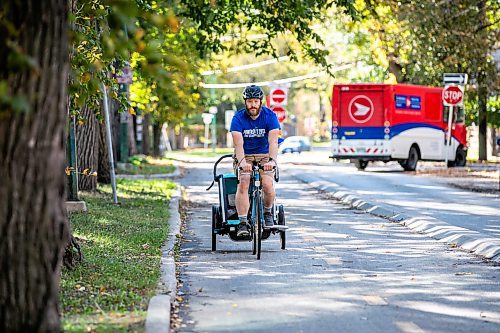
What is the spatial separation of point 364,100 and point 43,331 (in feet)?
106

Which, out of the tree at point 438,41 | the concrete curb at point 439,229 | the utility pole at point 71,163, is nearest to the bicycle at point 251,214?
the concrete curb at point 439,229

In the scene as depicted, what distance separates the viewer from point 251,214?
1268 centimetres

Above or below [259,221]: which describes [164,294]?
below

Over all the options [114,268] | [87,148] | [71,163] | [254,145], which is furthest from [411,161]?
[114,268]

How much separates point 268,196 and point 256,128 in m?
0.79

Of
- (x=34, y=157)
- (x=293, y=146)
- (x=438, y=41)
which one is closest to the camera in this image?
(x=34, y=157)

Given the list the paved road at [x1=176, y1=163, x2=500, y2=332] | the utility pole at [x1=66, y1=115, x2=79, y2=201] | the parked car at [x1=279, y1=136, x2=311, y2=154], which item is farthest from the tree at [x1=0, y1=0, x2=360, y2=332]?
the parked car at [x1=279, y1=136, x2=311, y2=154]

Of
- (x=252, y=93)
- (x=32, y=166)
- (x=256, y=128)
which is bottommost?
(x=32, y=166)

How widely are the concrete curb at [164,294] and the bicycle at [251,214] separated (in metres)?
0.68

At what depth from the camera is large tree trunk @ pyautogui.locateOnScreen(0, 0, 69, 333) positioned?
6.09 meters

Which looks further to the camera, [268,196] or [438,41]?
[438,41]

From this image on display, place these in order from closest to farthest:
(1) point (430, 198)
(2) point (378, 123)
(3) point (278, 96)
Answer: (1) point (430, 198), (3) point (278, 96), (2) point (378, 123)

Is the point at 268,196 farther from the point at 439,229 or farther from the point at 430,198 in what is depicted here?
the point at 430,198

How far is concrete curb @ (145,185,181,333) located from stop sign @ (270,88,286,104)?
20193 millimetres
